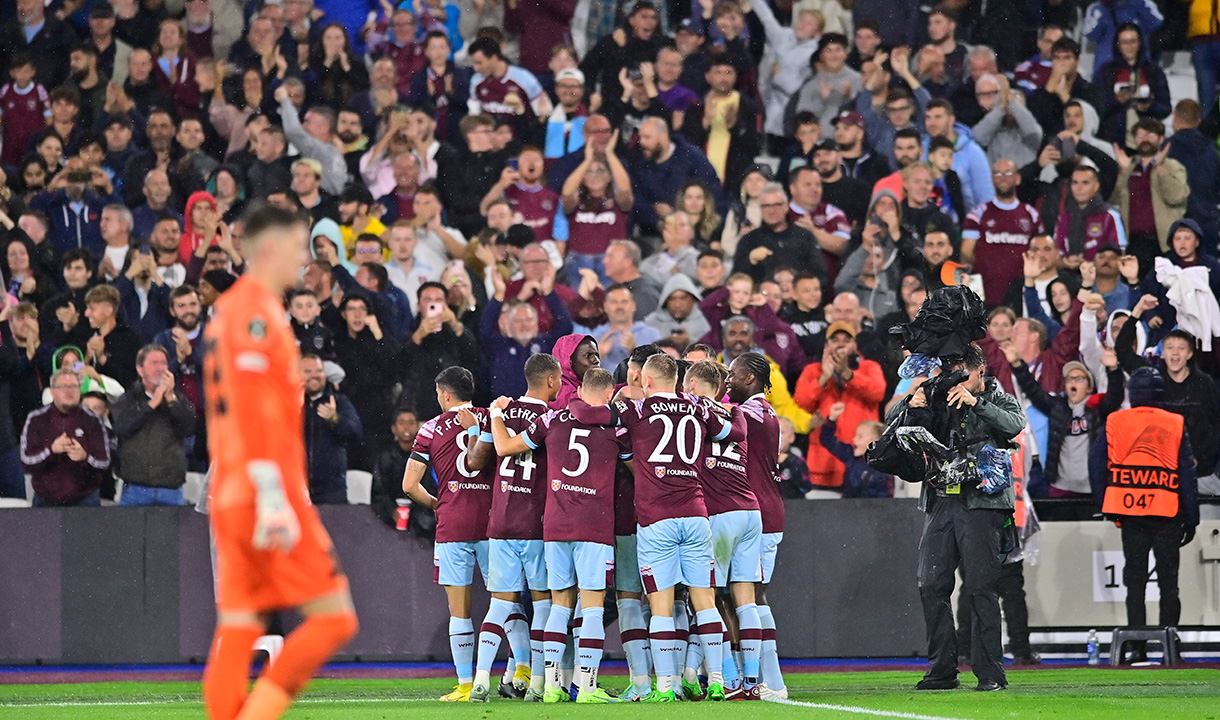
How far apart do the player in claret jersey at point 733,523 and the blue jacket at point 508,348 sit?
439 centimetres

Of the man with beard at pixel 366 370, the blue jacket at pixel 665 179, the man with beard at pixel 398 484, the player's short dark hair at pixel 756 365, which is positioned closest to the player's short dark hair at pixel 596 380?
the player's short dark hair at pixel 756 365

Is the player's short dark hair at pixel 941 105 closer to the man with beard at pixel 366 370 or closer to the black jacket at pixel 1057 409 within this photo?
the black jacket at pixel 1057 409

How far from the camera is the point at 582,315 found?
1557cm

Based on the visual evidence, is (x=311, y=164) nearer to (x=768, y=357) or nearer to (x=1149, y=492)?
(x=768, y=357)

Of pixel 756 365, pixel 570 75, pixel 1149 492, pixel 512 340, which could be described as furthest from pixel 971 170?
pixel 756 365

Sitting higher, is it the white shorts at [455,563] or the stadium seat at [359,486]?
the stadium seat at [359,486]

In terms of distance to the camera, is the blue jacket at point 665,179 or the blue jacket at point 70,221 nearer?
the blue jacket at point 70,221

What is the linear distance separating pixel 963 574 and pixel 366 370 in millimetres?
6614

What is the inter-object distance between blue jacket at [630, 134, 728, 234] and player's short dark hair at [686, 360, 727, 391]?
21.2 feet

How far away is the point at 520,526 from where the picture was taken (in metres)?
10.7

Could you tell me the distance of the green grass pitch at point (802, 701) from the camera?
9.16 meters

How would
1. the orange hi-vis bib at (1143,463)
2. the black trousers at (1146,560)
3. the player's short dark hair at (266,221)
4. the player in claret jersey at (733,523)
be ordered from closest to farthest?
the player's short dark hair at (266,221)
the player in claret jersey at (733,523)
the orange hi-vis bib at (1143,463)
the black trousers at (1146,560)

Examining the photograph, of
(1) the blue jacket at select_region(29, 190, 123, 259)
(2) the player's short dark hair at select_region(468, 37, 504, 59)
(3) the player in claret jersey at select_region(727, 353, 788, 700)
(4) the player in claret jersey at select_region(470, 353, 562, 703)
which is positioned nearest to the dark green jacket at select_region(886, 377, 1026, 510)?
(3) the player in claret jersey at select_region(727, 353, 788, 700)

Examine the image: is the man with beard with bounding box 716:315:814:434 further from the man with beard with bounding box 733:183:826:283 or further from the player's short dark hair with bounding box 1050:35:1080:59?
the player's short dark hair with bounding box 1050:35:1080:59
